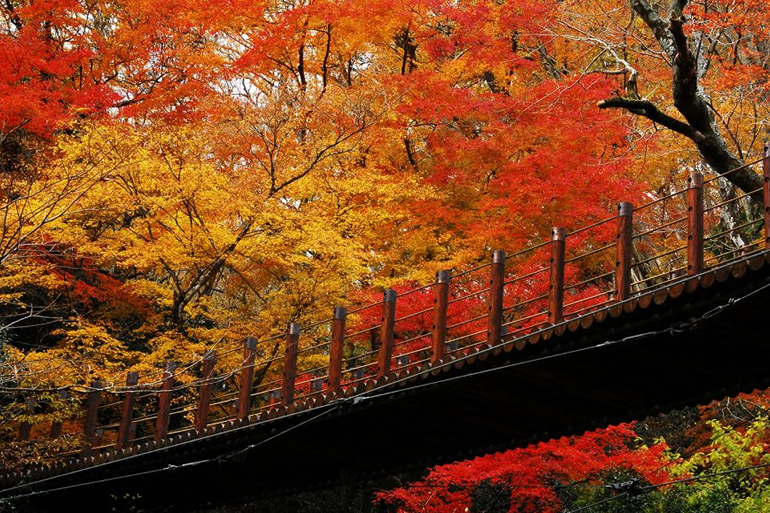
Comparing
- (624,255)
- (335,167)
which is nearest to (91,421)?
(335,167)

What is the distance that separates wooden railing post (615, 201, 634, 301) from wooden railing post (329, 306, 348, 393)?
438cm

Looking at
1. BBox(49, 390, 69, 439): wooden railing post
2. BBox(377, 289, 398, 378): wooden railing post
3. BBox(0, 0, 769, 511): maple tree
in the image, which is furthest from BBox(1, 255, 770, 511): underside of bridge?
BBox(0, 0, 769, 511): maple tree

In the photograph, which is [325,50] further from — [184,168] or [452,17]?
[184,168]

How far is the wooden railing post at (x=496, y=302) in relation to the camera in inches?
404

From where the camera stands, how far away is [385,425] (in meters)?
12.5

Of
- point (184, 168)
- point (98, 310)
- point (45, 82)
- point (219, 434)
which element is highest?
point (45, 82)

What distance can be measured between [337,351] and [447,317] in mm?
2730

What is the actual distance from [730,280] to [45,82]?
18.8 m

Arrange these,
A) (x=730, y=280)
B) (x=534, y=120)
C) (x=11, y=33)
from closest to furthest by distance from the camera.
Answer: (x=730, y=280) → (x=534, y=120) → (x=11, y=33)

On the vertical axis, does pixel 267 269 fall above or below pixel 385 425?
above

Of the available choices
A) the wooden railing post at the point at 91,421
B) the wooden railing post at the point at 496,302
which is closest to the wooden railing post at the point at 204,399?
the wooden railing post at the point at 91,421

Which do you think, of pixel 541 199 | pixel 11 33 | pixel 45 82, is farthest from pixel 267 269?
pixel 11 33

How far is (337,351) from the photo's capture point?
12398 mm

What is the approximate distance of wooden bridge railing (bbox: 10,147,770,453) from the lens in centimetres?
941
